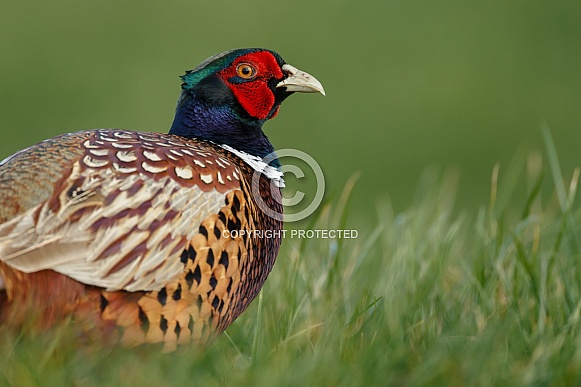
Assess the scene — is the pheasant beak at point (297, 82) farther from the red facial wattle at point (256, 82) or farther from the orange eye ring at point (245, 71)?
the orange eye ring at point (245, 71)

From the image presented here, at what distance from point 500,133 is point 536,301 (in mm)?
6635

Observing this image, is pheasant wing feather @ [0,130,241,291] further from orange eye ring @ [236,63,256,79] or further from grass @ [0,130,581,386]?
orange eye ring @ [236,63,256,79]

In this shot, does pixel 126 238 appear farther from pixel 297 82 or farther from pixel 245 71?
pixel 297 82

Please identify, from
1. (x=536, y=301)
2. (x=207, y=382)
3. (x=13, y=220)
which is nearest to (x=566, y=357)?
(x=536, y=301)

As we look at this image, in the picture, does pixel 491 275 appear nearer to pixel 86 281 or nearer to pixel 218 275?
pixel 218 275

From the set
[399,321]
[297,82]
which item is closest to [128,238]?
[399,321]

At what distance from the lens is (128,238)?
3273 mm

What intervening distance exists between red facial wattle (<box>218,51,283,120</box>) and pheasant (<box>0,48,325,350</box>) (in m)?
0.49

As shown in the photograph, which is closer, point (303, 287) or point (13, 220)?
point (13, 220)

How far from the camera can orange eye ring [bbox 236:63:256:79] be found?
409 centimetres

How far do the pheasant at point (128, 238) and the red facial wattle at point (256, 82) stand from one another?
0.49m

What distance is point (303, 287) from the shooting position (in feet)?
13.5

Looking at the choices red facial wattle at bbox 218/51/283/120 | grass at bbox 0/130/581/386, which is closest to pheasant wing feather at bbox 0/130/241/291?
grass at bbox 0/130/581/386

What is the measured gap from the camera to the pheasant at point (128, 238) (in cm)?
311
